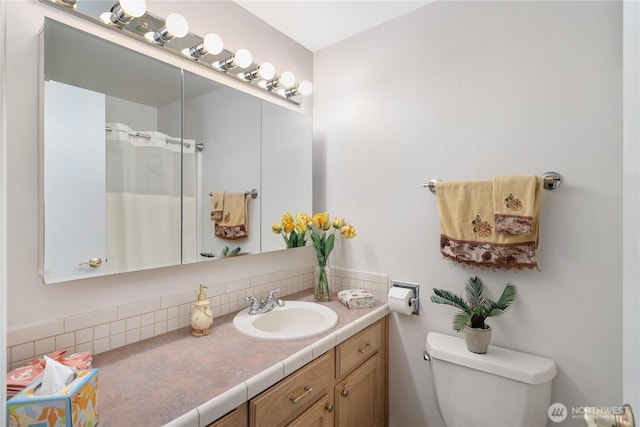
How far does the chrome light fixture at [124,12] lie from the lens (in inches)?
41.1

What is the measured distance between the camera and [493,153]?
1354 mm

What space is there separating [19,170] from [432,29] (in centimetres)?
178

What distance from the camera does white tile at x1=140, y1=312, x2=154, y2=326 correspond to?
3.81ft

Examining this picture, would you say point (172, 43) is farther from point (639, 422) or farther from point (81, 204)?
point (639, 422)

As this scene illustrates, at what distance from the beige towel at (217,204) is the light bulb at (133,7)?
702 millimetres

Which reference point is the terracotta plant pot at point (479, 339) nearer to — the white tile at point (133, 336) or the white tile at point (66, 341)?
the white tile at point (133, 336)

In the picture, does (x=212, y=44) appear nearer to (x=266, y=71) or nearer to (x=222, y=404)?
(x=266, y=71)

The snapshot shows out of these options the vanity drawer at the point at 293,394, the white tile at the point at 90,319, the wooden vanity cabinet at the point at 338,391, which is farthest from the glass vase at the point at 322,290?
the white tile at the point at 90,319

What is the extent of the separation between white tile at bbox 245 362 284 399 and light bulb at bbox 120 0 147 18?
50.5 inches

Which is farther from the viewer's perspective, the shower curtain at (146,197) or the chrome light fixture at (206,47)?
the chrome light fixture at (206,47)

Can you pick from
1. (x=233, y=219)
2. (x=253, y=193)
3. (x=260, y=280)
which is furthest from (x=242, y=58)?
(x=260, y=280)

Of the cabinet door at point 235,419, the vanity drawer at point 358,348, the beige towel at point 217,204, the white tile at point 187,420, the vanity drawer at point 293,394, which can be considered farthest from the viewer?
the beige towel at point 217,204

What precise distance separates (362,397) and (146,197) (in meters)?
1.29

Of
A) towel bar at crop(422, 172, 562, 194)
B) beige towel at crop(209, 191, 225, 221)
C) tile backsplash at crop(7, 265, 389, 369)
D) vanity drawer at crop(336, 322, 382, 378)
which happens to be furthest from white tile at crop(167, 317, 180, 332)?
towel bar at crop(422, 172, 562, 194)
